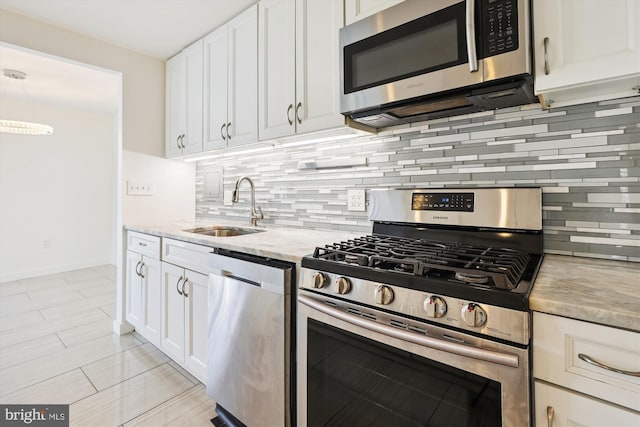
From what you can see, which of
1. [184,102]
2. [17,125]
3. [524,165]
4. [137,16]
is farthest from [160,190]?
[524,165]

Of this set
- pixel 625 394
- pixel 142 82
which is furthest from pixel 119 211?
pixel 625 394

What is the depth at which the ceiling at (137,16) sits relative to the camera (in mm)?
1995

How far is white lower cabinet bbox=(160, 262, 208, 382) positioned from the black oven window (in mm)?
835

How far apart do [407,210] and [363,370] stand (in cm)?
80

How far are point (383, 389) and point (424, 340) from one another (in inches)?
9.5

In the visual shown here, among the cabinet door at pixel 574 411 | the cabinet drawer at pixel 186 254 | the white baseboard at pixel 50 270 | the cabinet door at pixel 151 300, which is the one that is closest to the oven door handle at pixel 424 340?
the cabinet door at pixel 574 411

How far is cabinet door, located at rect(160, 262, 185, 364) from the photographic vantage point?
1.90 meters

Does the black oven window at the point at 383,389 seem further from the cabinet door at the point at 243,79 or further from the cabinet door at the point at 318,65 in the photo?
the cabinet door at the point at 243,79

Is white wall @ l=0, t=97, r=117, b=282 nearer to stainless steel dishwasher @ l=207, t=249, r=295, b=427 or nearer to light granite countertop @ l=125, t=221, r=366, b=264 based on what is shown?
light granite countertop @ l=125, t=221, r=366, b=264

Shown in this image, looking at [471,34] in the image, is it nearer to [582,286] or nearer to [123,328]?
[582,286]

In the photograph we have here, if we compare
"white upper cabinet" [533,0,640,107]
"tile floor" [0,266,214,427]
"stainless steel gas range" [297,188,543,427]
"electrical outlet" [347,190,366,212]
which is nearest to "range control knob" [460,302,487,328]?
"stainless steel gas range" [297,188,543,427]

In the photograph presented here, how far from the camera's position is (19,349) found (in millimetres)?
2316

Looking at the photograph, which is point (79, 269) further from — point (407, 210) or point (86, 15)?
point (407, 210)

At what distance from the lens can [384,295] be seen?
3.07ft
